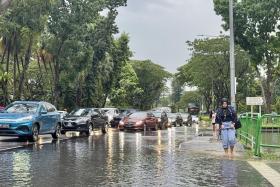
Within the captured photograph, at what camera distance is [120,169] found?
12.5 metres

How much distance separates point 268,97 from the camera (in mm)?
48031

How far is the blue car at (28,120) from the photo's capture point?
67.9 ft

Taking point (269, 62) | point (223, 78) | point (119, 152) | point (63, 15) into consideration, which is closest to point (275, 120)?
point (119, 152)

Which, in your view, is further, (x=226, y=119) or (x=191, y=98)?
(x=191, y=98)

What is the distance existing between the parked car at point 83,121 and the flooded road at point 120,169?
11650 mm

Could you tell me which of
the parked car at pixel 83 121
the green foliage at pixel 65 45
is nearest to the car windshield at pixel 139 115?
the parked car at pixel 83 121

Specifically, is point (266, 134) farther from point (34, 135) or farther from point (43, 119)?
point (43, 119)

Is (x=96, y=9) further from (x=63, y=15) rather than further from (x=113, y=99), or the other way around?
(x=113, y=99)

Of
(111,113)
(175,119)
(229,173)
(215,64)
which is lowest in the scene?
(229,173)

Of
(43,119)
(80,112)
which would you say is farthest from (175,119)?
(43,119)

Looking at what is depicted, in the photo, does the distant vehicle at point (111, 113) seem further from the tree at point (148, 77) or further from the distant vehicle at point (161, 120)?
the tree at point (148, 77)

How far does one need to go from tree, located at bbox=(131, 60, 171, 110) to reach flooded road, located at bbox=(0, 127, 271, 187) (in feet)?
244

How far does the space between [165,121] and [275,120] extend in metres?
29.2

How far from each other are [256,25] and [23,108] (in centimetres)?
2775
